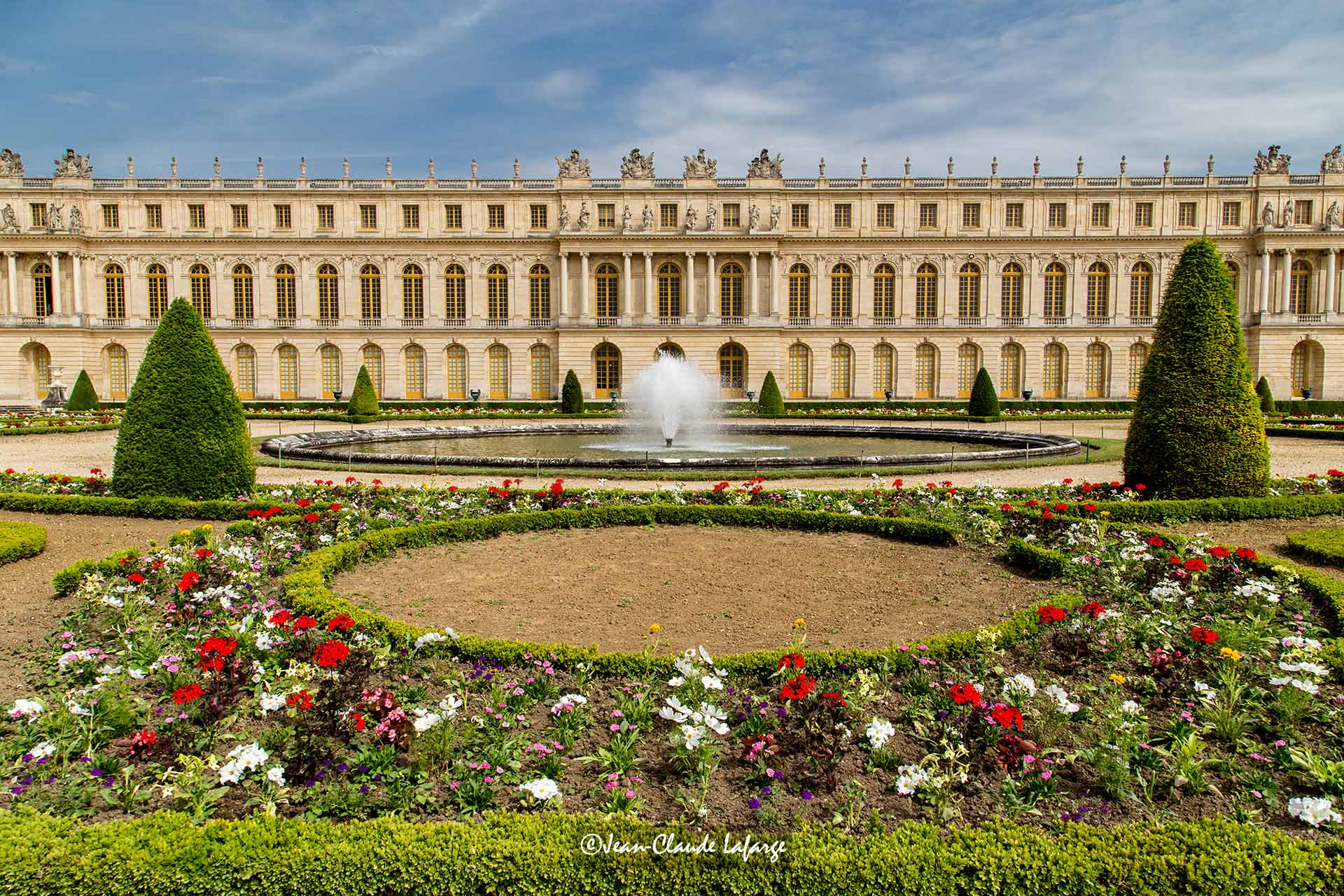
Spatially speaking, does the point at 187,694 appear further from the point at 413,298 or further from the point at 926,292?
the point at 926,292

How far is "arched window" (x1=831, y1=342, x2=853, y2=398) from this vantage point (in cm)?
4391

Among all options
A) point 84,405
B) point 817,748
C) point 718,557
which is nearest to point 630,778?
point 817,748

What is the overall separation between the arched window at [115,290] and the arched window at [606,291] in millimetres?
24792

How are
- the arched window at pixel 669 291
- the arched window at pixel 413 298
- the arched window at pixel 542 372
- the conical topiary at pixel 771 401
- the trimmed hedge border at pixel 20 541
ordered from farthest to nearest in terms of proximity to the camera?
the arched window at pixel 542 372 → the arched window at pixel 413 298 → the arched window at pixel 669 291 → the conical topiary at pixel 771 401 → the trimmed hedge border at pixel 20 541

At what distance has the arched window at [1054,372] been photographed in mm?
43469

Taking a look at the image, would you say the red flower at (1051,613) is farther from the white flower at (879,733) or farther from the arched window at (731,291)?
the arched window at (731,291)

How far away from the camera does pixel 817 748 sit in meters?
4.11

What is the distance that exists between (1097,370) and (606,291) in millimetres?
26591

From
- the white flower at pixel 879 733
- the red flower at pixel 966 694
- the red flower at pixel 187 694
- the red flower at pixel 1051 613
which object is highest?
the red flower at pixel 1051 613

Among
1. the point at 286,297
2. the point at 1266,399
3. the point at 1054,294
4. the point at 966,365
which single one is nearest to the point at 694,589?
the point at 1266,399

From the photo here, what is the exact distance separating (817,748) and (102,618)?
18.6 feet

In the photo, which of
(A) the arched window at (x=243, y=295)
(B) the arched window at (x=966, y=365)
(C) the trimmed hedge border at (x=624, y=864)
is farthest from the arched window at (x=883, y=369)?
A: (C) the trimmed hedge border at (x=624, y=864)

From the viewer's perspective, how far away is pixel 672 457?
16719mm

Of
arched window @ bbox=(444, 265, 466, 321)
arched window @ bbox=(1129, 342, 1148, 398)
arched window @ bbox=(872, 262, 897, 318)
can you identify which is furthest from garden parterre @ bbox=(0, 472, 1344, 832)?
arched window @ bbox=(1129, 342, 1148, 398)
